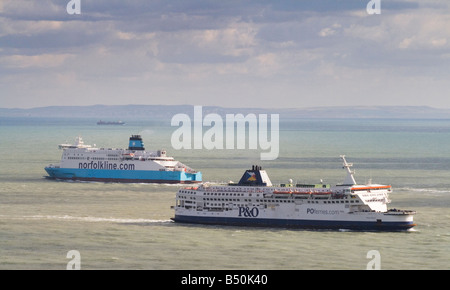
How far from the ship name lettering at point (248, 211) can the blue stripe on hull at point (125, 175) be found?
42.8 m

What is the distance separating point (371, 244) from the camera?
220 ft

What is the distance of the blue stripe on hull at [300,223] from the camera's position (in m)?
72.4

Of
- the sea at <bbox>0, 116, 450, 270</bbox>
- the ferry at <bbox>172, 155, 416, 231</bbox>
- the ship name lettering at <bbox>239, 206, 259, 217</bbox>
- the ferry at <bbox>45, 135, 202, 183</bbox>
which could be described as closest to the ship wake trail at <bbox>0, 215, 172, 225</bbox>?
the sea at <bbox>0, 116, 450, 270</bbox>

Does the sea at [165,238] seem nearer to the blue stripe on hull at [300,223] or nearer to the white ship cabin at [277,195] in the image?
the blue stripe on hull at [300,223]

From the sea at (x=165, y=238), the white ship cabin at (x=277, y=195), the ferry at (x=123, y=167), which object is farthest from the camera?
the ferry at (x=123, y=167)

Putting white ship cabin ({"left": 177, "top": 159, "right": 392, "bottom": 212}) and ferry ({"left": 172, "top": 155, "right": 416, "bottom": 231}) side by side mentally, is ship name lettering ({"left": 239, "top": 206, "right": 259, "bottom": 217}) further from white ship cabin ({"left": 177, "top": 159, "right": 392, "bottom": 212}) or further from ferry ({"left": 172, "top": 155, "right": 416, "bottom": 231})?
white ship cabin ({"left": 177, "top": 159, "right": 392, "bottom": 212})

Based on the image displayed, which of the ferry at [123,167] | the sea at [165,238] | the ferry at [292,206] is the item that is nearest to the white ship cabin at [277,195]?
the ferry at [292,206]

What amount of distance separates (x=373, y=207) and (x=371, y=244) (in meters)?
7.29

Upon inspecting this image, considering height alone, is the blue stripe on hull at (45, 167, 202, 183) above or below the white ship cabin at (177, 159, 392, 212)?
above

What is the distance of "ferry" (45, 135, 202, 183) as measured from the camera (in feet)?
395

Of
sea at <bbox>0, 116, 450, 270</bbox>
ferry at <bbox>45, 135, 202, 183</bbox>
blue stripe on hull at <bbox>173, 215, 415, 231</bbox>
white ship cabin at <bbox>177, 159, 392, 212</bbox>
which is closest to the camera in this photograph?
sea at <bbox>0, 116, 450, 270</bbox>

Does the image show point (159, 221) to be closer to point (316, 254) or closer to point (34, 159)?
point (316, 254)

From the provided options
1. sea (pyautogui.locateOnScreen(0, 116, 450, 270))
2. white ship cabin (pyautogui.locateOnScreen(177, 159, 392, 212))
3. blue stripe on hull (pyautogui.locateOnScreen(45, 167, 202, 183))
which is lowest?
sea (pyautogui.locateOnScreen(0, 116, 450, 270))
